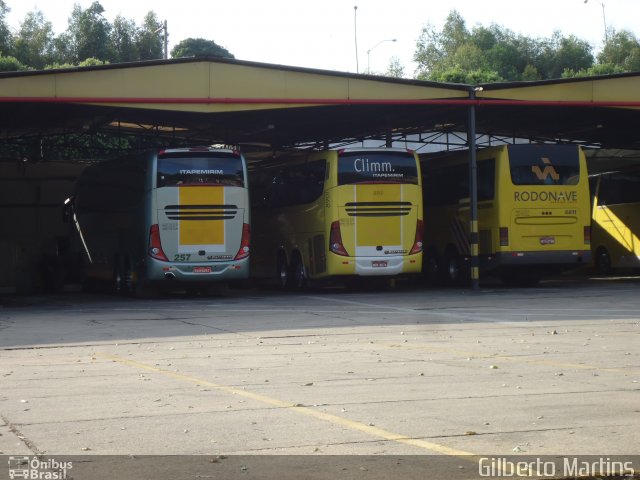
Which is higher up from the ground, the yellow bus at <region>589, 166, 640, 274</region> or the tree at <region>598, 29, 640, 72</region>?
the tree at <region>598, 29, 640, 72</region>

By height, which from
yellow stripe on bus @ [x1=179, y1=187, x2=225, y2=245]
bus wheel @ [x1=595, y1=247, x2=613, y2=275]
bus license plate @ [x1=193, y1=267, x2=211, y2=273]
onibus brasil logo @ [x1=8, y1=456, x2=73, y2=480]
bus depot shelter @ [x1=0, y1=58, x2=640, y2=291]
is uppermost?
bus depot shelter @ [x1=0, y1=58, x2=640, y2=291]

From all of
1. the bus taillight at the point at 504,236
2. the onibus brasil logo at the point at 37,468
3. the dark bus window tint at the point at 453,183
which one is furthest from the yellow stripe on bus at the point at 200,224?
the onibus brasil logo at the point at 37,468

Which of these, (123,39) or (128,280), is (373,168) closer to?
(128,280)

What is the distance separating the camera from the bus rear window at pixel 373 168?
27.1 metres

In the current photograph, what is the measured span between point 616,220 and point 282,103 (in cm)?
1514

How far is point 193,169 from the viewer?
26.0 metres

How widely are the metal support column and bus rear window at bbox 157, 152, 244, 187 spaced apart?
6138 millimetres

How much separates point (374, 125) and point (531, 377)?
2418 centimetres

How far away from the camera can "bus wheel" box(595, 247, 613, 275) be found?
122ft

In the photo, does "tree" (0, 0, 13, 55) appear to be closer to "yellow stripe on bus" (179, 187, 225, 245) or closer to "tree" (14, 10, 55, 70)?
"tree" (14, 10, 55, 70)

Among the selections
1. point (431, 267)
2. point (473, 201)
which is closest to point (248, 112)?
point (473, 201)

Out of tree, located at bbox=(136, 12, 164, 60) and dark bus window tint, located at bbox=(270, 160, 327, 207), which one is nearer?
dark bus window tint, located at bbox=(270, 160, 327, 207)

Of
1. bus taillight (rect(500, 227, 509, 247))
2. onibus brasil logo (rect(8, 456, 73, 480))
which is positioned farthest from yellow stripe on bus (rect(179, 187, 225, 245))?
onibus brasil logo (rect(8, 456, 73, 480))

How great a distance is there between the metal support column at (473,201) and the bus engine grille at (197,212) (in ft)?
20.0
